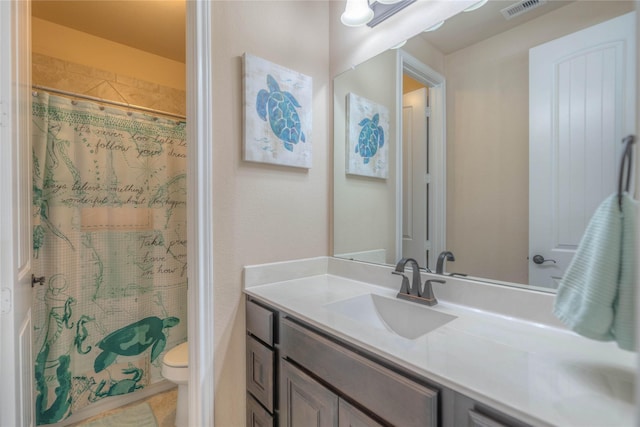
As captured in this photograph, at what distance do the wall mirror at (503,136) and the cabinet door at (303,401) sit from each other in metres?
0.64

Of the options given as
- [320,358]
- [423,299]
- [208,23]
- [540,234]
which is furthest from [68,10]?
[540,234]

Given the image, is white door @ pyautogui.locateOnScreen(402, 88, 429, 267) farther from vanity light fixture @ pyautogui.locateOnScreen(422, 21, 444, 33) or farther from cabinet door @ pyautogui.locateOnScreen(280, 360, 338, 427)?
cabinet door @ pyautogui.locateOnScreen(280, 360, 338, 427)

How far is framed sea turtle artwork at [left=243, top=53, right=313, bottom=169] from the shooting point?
127 centimetres

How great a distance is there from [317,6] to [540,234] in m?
1.57

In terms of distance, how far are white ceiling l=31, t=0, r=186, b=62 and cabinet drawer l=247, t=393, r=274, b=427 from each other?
7.58 feet

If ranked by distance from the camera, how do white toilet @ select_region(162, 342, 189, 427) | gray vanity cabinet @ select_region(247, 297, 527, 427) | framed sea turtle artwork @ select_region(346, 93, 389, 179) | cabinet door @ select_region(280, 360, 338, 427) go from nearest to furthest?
1. gray vanity cabinet @ select_region(247, 297, 527, 427)
2. cabinet door @ select_region(280, 360, 338, 427)
3. framed sea turtle artwork @ select_region(346, 93, 389, 179)
4. white toilet @ select_region(162, 342, 189, 427)

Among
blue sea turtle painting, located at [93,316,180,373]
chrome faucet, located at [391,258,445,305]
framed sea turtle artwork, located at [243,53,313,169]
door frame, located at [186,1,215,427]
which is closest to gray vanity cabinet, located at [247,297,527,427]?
door frame, located at [186,1,215,427]

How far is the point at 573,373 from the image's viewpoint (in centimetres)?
58

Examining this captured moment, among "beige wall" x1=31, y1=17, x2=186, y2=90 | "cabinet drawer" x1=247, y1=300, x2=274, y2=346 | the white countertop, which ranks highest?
"beige wall" x1=31, y1=17, x2=186, y2=90

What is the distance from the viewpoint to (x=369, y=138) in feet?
4.88

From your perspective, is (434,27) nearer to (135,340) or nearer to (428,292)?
(428,292)

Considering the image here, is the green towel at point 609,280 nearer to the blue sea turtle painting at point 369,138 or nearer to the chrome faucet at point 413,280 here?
the chrome faucet at point 413,280

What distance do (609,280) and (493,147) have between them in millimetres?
631

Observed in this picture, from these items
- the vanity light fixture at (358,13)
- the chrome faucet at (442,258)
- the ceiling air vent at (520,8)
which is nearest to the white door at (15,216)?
the vanity light fixture at (358,13)
